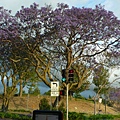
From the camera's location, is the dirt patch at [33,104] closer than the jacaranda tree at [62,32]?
No

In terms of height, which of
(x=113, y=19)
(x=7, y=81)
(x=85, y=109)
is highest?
(x=113, y=19)

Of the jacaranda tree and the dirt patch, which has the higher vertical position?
the jacaranda tree

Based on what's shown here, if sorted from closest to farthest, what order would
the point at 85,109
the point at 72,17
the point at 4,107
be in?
the point at 72,17 < the point at 4,107 < the point at 85,109

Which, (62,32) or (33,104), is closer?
(62,32)

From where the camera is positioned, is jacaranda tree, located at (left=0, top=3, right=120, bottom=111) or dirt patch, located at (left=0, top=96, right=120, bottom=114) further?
dirt patch, located at (left=0, top=96, right=120, bottom=114)

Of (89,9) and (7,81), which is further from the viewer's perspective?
(7,81)

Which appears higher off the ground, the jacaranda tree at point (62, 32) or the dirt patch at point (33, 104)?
the jacaranda tree at point (62, 32)

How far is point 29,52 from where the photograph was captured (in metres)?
26.2

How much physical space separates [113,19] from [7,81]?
17135 mm

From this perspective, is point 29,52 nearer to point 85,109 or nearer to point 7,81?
point 7,81

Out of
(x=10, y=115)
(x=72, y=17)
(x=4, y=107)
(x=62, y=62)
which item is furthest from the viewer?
(x=4, y=107)

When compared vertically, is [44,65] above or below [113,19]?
below

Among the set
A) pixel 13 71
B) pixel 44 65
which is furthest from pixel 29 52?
pixel 13 71

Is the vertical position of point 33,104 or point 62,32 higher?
point 62,32
